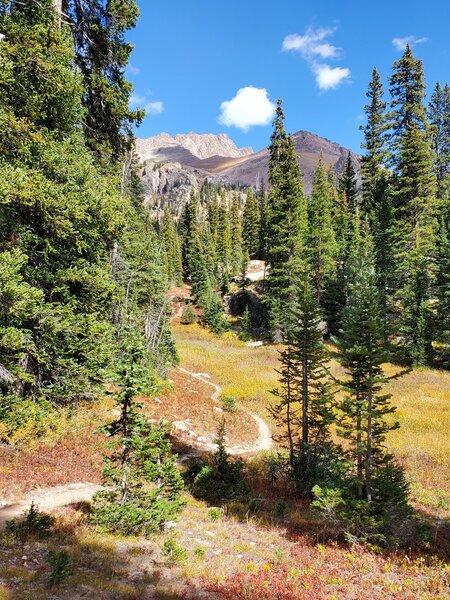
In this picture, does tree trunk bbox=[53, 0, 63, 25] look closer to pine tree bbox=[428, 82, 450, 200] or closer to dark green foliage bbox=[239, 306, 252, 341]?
dark green foliage bbox=[239, 306, 252, 341]

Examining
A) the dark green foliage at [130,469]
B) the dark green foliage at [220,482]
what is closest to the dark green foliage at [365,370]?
the dark green foliage at [220,482]

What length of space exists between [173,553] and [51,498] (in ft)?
13.4

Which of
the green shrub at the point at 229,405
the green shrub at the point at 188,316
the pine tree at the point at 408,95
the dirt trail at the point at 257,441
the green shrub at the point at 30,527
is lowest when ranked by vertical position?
the dirt trail at the point at 257,441

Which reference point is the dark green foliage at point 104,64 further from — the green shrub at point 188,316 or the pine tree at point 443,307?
the green shrub at point 188,316

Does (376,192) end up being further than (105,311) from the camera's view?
Yes

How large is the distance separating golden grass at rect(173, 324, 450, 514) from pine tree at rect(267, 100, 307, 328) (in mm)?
7812

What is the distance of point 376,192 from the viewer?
5147cm

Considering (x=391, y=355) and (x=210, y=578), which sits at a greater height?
(x=391, y=355)

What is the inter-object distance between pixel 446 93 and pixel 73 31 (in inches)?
3034

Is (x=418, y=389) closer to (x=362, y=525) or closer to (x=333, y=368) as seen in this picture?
(x=333, y=368)

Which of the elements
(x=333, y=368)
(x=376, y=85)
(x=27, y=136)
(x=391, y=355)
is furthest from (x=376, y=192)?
(x=27, y=136)

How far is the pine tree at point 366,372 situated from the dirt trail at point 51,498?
24.6 ft

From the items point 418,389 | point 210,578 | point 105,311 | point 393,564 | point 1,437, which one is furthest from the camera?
point 418,389

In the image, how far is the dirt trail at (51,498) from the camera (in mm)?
8328
